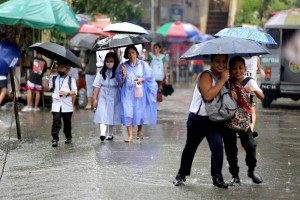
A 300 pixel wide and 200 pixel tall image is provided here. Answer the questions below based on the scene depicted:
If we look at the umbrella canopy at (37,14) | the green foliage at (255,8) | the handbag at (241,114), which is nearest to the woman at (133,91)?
the umbrella canopy at (37,14)

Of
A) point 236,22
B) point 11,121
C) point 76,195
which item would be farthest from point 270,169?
point 236,22

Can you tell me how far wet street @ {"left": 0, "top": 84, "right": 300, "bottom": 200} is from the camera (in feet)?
28.5

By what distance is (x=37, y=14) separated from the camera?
51.4ft

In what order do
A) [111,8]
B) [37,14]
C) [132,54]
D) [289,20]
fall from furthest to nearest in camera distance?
[111,8]
[289,20]
[37,14]
[132,54]

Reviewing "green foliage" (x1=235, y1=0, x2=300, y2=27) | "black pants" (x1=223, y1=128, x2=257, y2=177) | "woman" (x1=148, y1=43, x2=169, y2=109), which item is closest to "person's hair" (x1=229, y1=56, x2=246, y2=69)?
"black pants" (x1=223, y1=128, x2=257, y2=177)

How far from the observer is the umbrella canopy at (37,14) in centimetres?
1564

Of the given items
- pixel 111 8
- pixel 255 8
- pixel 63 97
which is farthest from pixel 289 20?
pixel 255 8

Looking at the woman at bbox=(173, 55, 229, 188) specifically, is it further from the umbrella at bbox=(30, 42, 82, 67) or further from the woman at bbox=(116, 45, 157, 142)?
the woman at bbox=(116, 45, 157, 142)

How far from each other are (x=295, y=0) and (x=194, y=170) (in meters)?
26.8

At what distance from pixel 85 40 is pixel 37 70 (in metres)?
3.87

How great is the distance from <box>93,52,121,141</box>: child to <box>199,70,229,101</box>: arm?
4.51 meters

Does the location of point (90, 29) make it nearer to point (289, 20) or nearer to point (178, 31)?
point (289, 20)

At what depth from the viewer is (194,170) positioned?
1013cm

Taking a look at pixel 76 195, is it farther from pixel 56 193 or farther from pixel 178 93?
pixel 178 93
